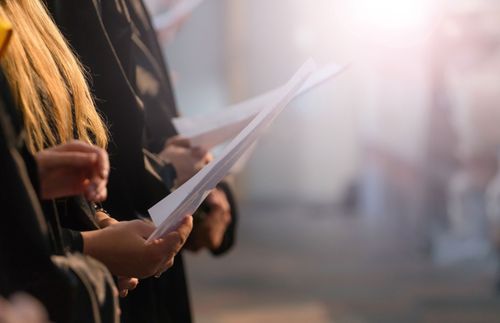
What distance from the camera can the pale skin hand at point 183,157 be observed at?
1.25 m

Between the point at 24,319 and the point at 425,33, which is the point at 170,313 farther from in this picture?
the point at 425,33

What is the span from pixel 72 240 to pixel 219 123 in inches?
19.5

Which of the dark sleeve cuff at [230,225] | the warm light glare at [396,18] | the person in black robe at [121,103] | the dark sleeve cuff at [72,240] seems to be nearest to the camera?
the dark sleeve cuff at [72,240]

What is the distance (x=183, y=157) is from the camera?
1.25m

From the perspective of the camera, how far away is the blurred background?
4203mm

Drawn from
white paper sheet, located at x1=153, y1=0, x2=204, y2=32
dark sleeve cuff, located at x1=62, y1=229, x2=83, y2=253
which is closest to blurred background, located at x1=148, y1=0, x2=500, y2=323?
white paper sheet, located at x1=153, y1=0, x2=204, y2=32

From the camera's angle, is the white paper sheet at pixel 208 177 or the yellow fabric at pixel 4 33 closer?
the yellow fabric at pixel 4 33

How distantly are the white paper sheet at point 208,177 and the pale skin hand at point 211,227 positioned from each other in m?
0.45

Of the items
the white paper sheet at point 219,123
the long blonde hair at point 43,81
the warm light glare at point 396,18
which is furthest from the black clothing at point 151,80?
the warm light glare at point 396,18

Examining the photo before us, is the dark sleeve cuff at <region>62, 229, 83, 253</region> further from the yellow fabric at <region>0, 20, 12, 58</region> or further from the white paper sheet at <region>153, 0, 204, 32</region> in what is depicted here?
the white paper sheet at <region>153, 0, 204, 32</region>

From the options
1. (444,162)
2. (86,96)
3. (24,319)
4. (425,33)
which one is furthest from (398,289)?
(24,319)

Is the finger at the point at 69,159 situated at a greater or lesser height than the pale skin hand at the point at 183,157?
greater

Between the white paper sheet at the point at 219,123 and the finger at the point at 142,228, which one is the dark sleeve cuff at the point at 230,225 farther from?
the finger at the point at 142,228

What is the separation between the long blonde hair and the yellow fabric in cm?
9
